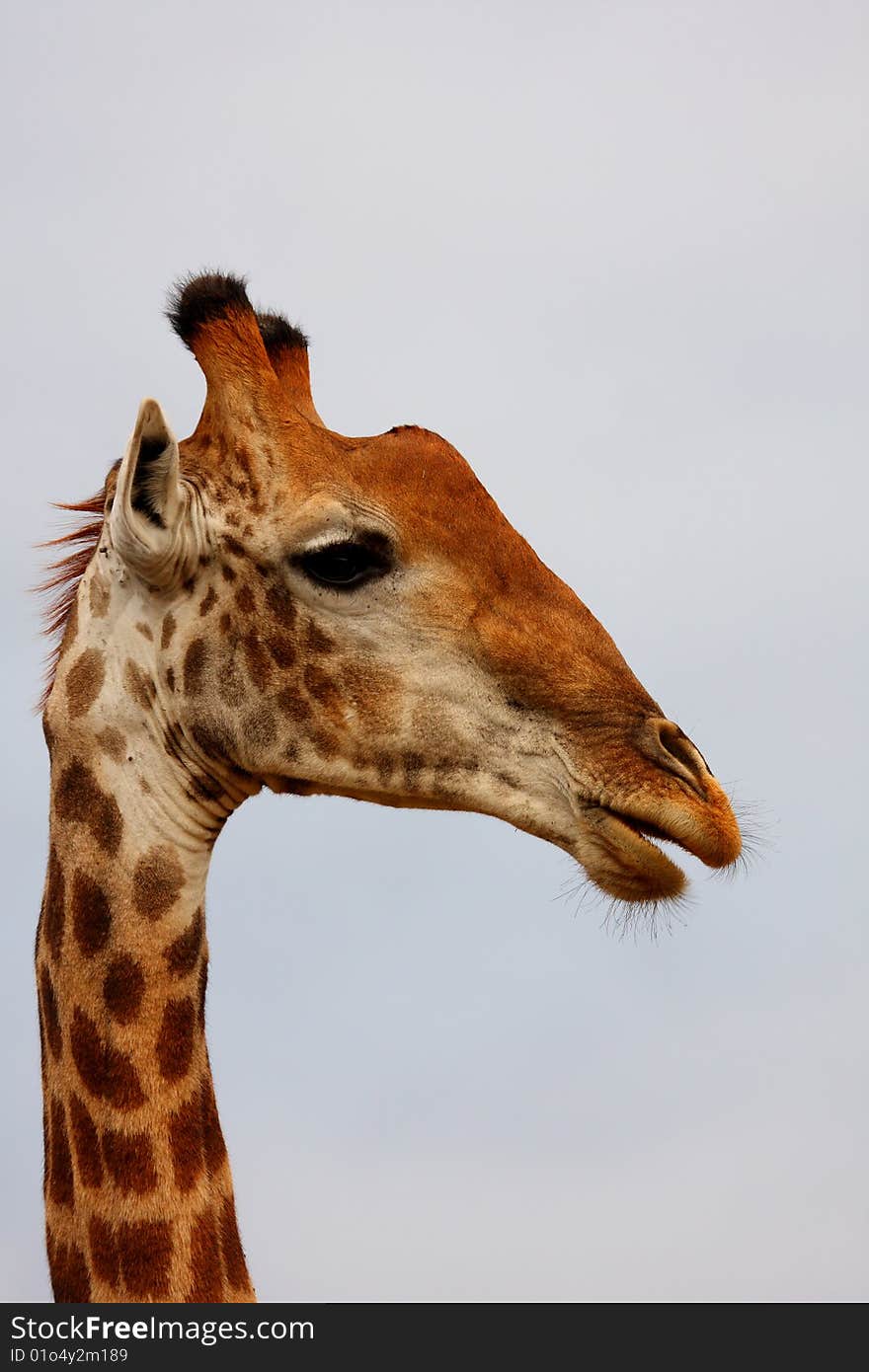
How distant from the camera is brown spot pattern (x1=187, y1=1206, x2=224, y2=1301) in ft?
23.6

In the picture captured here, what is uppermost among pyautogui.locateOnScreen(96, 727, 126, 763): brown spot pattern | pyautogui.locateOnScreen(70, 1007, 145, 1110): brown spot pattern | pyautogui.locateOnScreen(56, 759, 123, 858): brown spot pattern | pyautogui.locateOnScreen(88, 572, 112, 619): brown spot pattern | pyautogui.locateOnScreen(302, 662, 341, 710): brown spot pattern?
pyautogui.locateOnScreen(88, 572, 112, 619): brown spot pattern

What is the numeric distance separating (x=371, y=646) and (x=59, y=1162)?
2.53 m

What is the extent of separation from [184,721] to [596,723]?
180cm

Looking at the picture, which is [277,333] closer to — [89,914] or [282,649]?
[282,649]

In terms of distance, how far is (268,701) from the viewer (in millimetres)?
7758

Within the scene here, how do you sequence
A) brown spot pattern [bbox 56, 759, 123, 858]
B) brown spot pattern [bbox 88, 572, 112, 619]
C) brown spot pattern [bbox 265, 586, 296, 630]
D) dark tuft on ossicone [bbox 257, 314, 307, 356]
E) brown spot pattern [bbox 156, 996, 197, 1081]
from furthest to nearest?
dark tuft on ossicone [bbox 257, 314, 307, 356], brown spot pattern [bbox 88, 572, 112, 619], brown spot pattern [bbox 265, 586, 296, 630], brown spot pattern [bbox 56, 759, 123, 858], brown spot pattern [bbox 156, 996, 197, 1081]

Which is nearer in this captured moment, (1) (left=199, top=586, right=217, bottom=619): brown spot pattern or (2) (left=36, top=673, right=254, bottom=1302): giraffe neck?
Answer: (2) (left=36, top=673, right=254, bottom=1302): giraffe neck

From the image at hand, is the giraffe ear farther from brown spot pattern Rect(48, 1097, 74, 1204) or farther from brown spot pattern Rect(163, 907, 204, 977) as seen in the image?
brown spot pattern Rect(48, 1097, 74, 1204)

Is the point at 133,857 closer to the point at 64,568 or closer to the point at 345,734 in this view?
the point at 345,734

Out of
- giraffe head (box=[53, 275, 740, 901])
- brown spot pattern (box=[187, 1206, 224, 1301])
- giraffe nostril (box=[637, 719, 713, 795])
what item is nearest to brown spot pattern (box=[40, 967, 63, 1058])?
brown spot pattern (box=[187, 1206, 224, 1301])

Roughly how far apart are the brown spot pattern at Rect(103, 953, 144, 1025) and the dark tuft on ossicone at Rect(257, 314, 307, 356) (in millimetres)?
3276

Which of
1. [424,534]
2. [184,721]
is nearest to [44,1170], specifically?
[184,721]

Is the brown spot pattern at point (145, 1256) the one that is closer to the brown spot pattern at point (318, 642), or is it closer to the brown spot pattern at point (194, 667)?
the brown spot pattern at point (194, 667)
